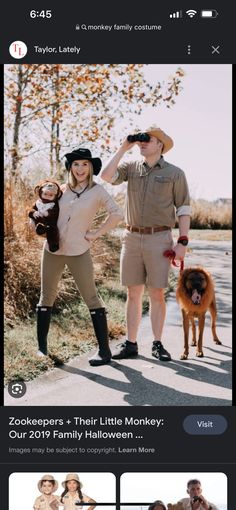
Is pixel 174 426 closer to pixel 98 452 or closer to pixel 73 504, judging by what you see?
pixel 98 452

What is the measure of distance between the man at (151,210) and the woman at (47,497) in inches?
82.4

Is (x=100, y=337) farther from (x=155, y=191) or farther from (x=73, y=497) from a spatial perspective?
(x=73, y=497)

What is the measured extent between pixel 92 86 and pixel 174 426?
16.2 ft

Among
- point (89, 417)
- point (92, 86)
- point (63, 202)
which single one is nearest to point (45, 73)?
point (92, 86)

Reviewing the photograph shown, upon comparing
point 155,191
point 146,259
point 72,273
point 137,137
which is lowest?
point 72,273

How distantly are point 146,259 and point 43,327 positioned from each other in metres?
0.95

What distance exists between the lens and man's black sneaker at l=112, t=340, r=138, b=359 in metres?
5.12

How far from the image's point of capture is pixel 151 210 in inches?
190

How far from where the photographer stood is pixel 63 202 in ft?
15.3
